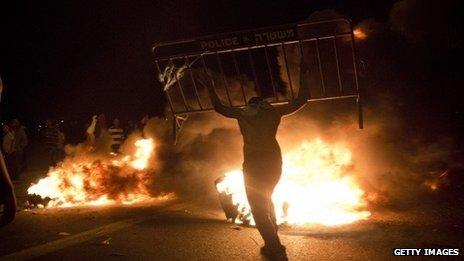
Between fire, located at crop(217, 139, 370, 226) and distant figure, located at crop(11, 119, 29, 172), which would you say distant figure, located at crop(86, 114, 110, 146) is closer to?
distant figure, located at crop(11, 119, 29, 172)

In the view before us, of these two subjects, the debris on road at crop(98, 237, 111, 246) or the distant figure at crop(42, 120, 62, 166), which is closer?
the debris on road at crop(98, 237, 111, 246)

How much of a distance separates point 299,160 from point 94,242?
4.37m

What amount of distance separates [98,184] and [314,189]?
5.14 metres

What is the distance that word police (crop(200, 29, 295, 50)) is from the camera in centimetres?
714

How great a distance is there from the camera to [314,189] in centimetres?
818

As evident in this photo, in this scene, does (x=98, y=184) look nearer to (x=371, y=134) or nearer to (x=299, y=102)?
(x=299, y=102)

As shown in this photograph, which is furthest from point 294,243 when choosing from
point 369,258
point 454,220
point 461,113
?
point 461,113

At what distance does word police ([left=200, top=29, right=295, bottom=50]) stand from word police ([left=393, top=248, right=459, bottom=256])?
371 centimetres

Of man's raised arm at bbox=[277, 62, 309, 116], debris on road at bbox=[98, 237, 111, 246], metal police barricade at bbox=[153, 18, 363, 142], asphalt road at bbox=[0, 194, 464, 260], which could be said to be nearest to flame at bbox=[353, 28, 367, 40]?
metal police barricade at bbox=[153, 18, 363, 142]

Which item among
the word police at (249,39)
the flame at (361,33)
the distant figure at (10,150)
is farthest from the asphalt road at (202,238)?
the distant figure at (10,150)

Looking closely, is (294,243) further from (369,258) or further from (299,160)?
(299,160)

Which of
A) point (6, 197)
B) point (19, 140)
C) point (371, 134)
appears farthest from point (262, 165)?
point (19, 140)

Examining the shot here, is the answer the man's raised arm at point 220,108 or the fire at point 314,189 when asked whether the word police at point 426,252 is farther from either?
the man's raised arm at point 220,108

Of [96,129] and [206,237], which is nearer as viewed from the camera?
[206,237]
